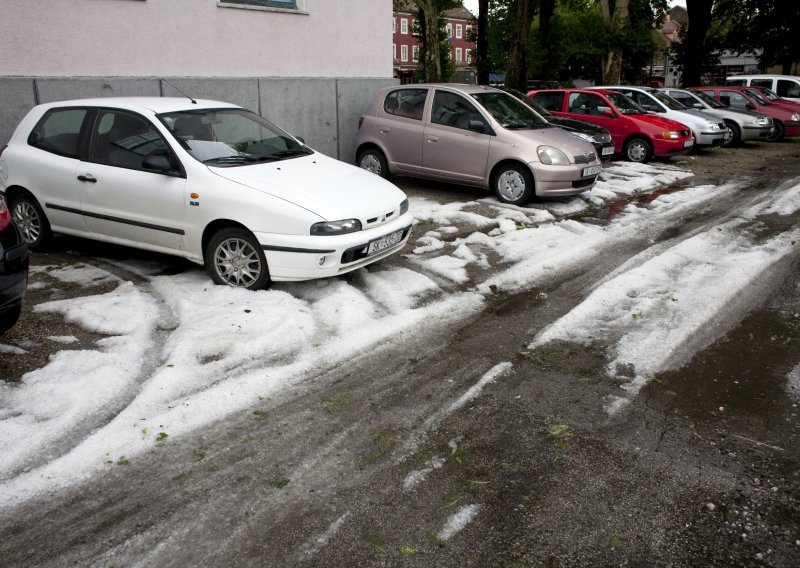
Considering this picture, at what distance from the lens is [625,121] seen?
15031 mm

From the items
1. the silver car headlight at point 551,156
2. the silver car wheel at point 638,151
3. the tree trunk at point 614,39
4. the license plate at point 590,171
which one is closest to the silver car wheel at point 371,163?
the silver car headlight at point 551,156

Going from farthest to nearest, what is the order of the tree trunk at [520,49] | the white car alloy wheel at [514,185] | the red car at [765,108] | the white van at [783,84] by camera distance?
1. the white van at [783,84]
2. the red car at [765,108]
3. the tree trunk at [520,49]
4. the white car alloy wheel at [514,185]

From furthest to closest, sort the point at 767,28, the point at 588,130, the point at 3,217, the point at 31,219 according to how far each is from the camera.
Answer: the point at 767,28 < the point at 588,130 < the point at 31,219 < the point at 3,217

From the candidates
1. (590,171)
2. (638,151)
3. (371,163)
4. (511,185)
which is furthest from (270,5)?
(638,151)

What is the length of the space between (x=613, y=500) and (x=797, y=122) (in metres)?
20.6

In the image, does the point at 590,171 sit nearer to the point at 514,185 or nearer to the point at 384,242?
the point at 514,185

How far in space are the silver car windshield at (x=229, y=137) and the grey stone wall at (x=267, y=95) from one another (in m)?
3.80

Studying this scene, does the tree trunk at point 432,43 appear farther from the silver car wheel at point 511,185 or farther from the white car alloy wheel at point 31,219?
the white car alloy wheel at point 31,219

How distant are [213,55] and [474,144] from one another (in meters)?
4.55

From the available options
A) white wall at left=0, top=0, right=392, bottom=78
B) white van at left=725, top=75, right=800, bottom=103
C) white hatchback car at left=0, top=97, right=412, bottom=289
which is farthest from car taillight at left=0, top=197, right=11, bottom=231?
white van at left=725, top=75, right=800, bottom=103

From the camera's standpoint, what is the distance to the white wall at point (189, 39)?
921cm

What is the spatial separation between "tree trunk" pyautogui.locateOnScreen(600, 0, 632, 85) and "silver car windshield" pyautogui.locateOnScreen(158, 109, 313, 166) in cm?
1957

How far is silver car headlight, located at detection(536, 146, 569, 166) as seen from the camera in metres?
9.77

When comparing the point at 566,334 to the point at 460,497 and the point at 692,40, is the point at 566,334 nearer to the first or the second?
the point at 460,497
